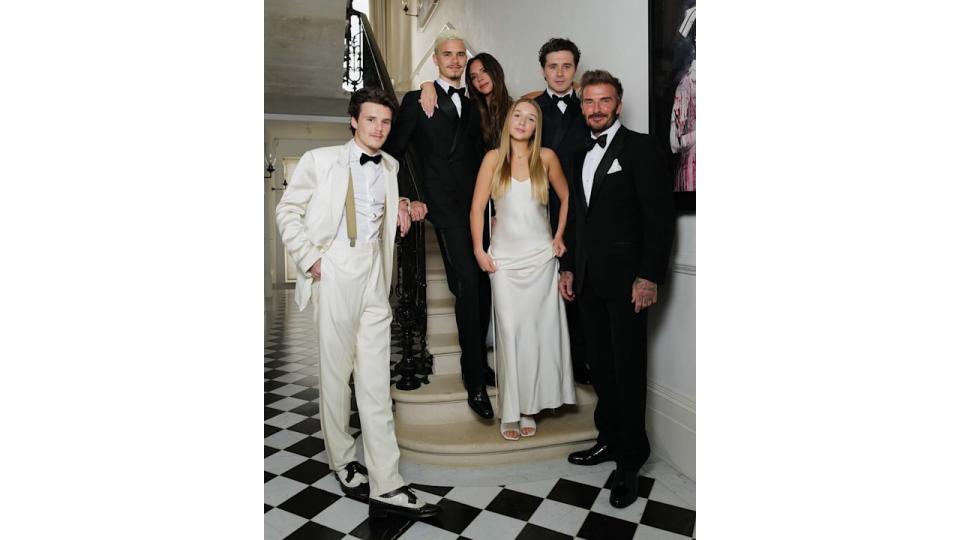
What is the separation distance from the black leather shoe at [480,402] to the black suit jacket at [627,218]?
880 mm

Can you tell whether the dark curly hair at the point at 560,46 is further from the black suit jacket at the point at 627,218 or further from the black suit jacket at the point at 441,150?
the black suit jacket at the point at 627,218

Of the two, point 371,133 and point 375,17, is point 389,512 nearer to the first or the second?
point 371,133

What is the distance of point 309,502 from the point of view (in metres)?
2.78

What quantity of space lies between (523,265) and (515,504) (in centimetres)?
120

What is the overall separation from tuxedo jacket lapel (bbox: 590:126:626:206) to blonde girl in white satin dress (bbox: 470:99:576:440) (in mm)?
342

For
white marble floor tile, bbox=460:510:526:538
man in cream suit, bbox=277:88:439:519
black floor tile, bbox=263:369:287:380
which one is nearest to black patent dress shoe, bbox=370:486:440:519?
man in cream suit, bbox=277:88:439:519

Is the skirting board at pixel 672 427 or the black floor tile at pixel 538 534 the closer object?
the black floor tile at pixel 538 534

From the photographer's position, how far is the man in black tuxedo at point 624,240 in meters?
2.64

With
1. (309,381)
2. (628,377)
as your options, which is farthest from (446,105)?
(309,381)

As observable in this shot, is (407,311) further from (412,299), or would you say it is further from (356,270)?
(356,270)

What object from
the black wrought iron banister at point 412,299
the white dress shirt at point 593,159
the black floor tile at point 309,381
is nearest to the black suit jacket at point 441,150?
the black wrought iron banister at point 412,299

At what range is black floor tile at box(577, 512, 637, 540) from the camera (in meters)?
2.40
